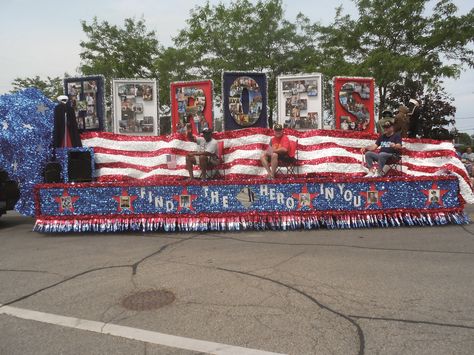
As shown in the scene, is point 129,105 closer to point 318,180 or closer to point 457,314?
point 318,180

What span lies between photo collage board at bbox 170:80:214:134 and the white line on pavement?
22.2 ft

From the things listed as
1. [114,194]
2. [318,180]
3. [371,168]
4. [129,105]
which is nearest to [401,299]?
[318,180]

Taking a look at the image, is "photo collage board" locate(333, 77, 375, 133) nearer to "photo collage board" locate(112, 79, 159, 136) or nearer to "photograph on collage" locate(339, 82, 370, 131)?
"photograph on collage" locate(339, 82, 370, 131)

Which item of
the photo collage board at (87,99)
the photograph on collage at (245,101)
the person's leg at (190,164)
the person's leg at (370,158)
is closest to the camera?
the person's leg at (370,158)

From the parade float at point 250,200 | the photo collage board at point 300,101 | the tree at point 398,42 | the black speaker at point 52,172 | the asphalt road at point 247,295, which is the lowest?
the asphalt road at point 247,295

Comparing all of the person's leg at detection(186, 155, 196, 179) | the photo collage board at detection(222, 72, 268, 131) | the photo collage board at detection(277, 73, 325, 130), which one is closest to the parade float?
the person's leg at detection(186, 155, 196, 179)

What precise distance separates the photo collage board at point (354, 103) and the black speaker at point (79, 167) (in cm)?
592

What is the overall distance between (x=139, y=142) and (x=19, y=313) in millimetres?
5426

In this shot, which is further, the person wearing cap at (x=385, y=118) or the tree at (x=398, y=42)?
the tree at (x=398, y=42)

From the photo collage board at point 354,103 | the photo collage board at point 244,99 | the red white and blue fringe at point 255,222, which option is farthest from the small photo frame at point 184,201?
the photo collage board at point 354,103

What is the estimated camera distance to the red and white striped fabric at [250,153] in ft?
25.4

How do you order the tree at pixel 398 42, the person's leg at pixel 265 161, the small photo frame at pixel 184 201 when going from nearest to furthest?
the small photo frame at pixel 184 201 → the person's leg at pixel 265 161 → the tree at pixel 398 42

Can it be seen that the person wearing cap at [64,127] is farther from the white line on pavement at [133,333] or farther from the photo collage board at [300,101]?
the white line on pavement at [133,333]

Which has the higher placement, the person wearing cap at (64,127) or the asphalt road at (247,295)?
the person wearing cap at (64,127)
